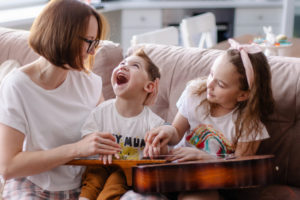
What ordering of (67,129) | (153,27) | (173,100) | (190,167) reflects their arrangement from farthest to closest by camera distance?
(153,27)
(173,100)
(67,129)
(190,167)

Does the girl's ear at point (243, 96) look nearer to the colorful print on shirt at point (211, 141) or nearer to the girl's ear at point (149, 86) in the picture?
the colorful print on shirt at point (211, 141)

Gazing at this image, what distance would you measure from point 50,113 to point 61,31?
0.98 feet

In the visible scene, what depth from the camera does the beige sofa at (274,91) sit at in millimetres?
1487

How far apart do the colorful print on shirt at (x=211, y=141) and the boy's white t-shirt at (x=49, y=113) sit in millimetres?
429

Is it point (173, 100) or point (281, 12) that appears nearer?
point (173, 100)

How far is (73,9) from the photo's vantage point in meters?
1.30

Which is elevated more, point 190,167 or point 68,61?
point 68,61

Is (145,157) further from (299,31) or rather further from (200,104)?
(299,31)

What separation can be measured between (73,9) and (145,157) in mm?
548

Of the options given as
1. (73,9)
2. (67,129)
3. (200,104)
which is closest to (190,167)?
(200,104)

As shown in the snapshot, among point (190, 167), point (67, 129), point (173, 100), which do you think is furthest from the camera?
point (173, 100)

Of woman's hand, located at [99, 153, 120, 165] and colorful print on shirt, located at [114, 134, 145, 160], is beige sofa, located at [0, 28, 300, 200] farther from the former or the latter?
woman's hand, located at [99, 153, 120, 165]

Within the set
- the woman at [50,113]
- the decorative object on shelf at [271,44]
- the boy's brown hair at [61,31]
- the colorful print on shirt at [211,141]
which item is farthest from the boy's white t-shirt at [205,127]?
the decorative object on shelf at [271,44]

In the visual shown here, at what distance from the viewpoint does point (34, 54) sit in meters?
1.96
